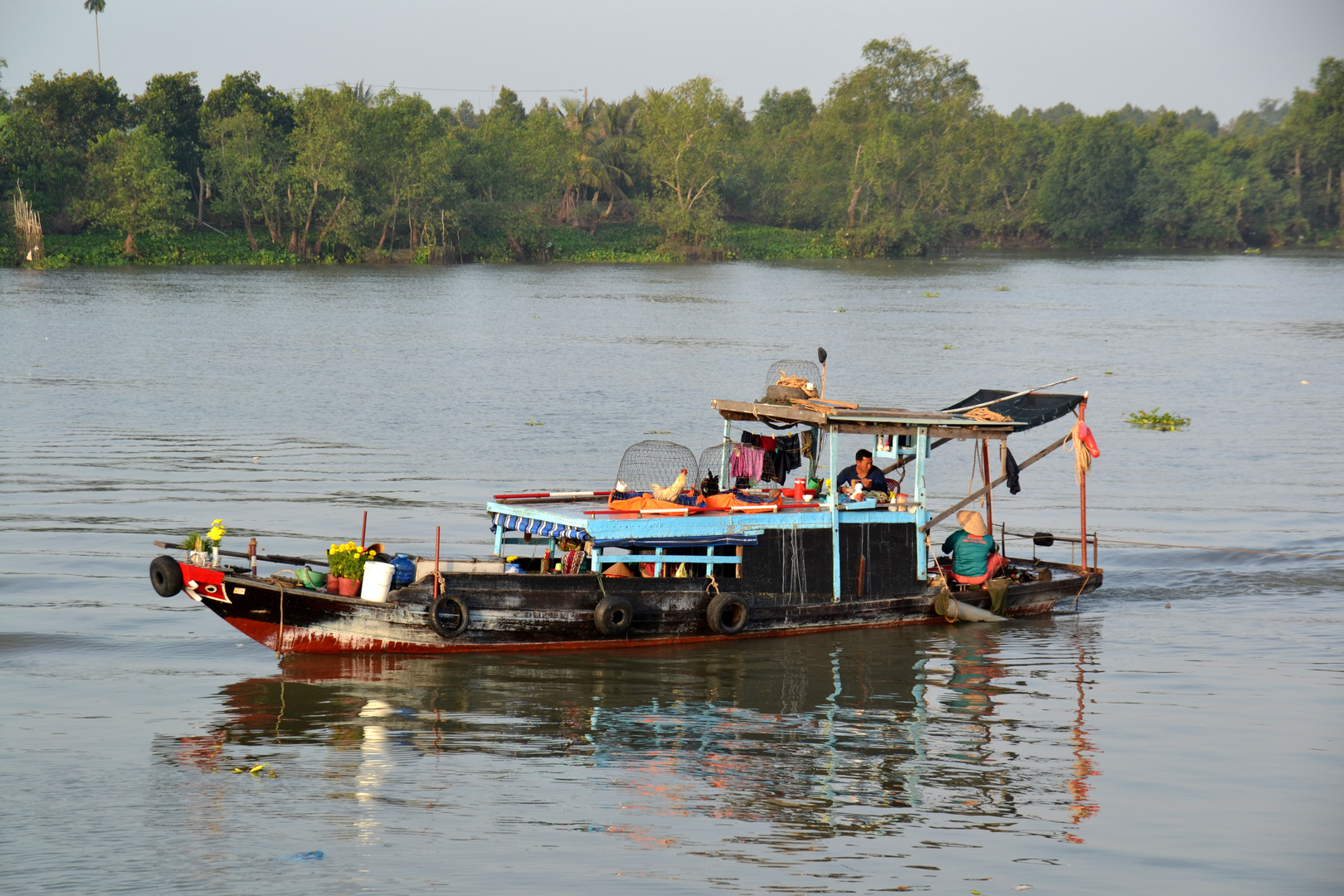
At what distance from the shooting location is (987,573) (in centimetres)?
1477

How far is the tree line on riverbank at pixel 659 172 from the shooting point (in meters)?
78.2

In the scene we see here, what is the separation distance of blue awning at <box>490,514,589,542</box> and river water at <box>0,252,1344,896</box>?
1198 millimetres

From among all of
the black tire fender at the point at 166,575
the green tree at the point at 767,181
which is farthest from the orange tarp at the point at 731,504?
the green tree at the point at 767,181

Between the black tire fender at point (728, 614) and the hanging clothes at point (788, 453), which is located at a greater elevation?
the hanging clothes at point (788, 453)

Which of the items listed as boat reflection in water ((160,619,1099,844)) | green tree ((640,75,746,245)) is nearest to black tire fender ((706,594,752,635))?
boat reflection in water ((160,619,1099,844))

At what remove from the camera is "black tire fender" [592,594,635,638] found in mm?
12617

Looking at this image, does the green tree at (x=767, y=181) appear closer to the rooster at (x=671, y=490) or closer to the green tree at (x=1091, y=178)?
the green tree at (x=1091, y=178)

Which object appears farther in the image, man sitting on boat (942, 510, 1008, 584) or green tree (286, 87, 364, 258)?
green tree (286, 87, 364, 258)

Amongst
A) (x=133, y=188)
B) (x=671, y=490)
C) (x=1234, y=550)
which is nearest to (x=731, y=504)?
(x=671, y=490)

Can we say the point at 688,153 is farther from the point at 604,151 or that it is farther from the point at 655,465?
the point at 655,465

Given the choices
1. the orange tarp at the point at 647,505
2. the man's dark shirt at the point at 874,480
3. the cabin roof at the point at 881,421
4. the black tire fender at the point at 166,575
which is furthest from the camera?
the man's dark shirt at the point at 874,480

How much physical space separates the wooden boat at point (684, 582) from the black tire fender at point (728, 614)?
0.6 inches

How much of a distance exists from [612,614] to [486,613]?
1.18 metres

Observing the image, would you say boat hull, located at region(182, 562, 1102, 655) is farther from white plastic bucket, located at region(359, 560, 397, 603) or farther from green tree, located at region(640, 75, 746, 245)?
green tree, located at region(640, 75, 746, 245)
